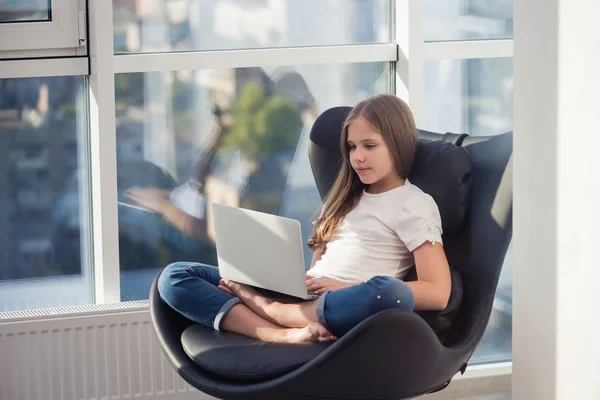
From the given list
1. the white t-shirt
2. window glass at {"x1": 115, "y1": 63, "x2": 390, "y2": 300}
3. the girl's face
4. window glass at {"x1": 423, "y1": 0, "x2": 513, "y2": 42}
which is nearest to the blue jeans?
the white t-shirt

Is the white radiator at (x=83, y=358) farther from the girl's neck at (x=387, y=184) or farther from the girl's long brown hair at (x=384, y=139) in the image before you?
the girl's neck at (x=387, y=184)

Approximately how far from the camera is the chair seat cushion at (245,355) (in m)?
2.01

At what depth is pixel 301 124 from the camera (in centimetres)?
310

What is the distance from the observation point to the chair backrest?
2.18 m

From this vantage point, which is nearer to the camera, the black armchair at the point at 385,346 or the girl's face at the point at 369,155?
the black armchair at the point at 385,346

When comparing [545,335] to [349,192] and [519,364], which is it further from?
[349,192]

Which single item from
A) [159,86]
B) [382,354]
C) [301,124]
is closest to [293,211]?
[301,124]

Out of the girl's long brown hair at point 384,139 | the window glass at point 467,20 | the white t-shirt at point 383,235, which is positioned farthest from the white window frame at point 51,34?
the window glass at point 467,20

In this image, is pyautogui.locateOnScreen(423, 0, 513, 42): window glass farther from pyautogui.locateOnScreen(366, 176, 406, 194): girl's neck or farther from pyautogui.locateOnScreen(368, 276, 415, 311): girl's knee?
pyautogui.locateOnScreen(368, 276, 415, 311): girl's knee

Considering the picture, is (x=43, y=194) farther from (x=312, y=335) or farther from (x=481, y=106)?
(x=481, y=106)

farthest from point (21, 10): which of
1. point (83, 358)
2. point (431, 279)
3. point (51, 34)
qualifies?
point (431, 279)

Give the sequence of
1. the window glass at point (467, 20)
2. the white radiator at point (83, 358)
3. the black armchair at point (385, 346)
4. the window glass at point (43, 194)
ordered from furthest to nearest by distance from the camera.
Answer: the window glass at point (467, 20), the window glass at point (43, 194), the white radiator at point (83, 358), the black armchair at point (385, 346)

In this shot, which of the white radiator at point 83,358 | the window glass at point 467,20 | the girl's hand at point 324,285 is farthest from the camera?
the window glass at point 467,20

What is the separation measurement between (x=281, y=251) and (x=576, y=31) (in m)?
0.86
